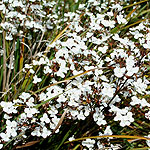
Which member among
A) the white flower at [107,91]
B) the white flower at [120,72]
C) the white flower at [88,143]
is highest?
the white flower at [120,72]

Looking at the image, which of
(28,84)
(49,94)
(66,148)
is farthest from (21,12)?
(66,148)

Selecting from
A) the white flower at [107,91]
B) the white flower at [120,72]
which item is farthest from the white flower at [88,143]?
the white flower at [120,72]

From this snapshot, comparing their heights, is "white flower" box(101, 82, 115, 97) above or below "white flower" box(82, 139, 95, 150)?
above

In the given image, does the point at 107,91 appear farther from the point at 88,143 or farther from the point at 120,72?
the point at 88,143

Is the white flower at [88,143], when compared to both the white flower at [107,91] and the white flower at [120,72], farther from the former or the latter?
the white flower at [120,72]

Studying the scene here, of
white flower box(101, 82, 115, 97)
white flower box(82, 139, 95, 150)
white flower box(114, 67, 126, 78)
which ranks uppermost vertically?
white flower box(114, 67, 126, 78)

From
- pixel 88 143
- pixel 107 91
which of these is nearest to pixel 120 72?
pixel 107 91

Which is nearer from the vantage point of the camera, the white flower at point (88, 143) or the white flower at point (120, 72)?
the white flower at point (120, 72)

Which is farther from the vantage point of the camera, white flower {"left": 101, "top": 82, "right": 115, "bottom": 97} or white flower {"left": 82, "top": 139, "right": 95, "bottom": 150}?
white flower {"left": 82, "top": 139, "right": 95, "bottom": 150}

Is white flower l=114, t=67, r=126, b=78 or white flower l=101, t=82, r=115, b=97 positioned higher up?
white flower l=114, t=67, r=126, b=78

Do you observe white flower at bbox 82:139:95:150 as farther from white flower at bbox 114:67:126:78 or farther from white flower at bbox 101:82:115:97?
white flower at bbox 114:67:126:78

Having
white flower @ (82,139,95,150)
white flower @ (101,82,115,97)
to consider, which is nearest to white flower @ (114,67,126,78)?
white flower @ (101,82,115,97)
